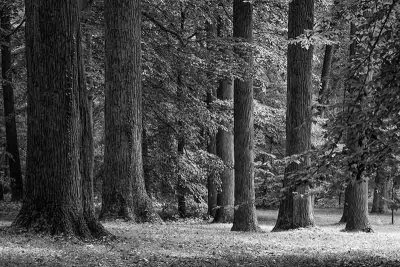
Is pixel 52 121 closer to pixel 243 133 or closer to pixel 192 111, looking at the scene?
pixel 243 133

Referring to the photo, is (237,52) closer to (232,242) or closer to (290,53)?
(290,53)

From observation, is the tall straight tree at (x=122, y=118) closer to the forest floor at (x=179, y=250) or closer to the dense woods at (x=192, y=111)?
the dense woods at (x=192, y=111)

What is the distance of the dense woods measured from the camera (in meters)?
7.32

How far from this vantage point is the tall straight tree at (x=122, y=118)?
12.4m

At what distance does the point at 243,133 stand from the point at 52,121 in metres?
7.60

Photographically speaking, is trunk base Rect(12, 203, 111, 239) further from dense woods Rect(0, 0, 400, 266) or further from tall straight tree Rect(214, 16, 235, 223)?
tall straight tree Rect(214, 16, 235, 223)

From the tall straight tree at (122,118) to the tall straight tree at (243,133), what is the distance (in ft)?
11.8

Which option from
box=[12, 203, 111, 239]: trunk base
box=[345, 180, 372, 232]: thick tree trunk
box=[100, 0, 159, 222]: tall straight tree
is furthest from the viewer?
box=[345, 180, 372, 232]: thick tree trunk

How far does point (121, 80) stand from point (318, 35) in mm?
5399

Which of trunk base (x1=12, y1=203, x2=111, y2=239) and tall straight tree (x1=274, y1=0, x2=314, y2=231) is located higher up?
tall straight tree (x1=274, y1=0, x2=314, y2=231)

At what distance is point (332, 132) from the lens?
723cm

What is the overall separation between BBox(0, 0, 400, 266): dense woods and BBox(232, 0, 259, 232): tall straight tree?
0.10 ft

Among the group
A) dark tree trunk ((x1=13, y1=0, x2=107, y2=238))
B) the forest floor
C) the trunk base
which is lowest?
the forest floor

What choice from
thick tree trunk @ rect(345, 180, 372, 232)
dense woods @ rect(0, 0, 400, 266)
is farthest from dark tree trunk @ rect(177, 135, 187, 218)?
thick tree trunk @ rect(345, 180, 372, 232)
